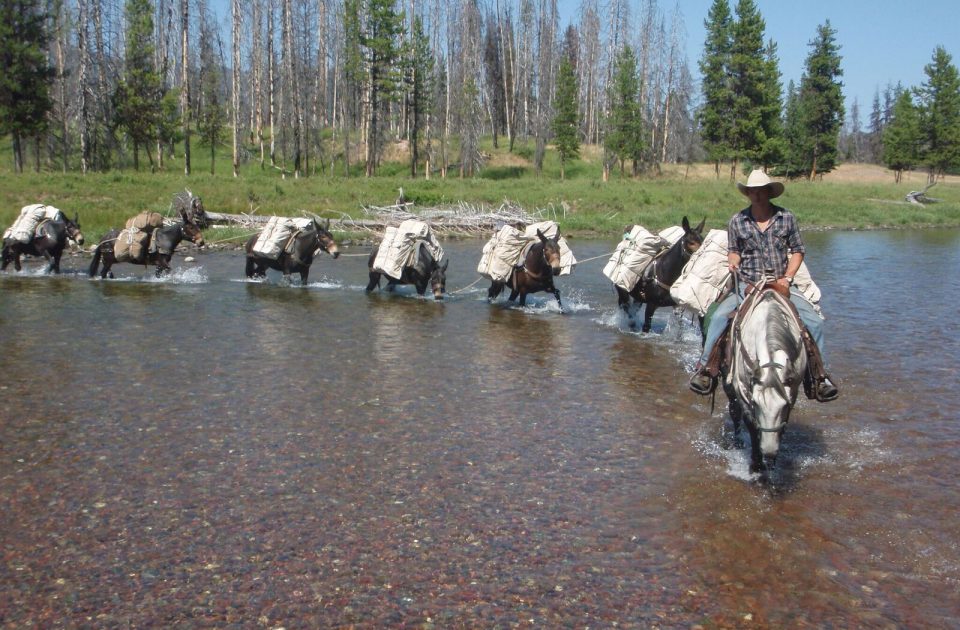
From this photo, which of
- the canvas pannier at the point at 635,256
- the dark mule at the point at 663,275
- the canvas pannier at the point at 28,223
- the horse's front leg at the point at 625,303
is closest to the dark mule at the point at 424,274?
the horse's front leg at the point at 625,303

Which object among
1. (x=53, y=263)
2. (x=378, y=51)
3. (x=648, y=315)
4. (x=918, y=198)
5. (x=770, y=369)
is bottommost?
(x=648, y=315)

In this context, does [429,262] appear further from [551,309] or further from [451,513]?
[451,513]

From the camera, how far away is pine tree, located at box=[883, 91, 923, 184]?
64.8 meters

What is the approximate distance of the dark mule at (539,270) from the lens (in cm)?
1487

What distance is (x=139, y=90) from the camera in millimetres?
45406

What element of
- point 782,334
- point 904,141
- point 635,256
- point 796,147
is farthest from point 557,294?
point 904,141

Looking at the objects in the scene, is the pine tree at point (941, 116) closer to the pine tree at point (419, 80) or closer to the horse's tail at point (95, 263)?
the pine tree at point (419, 80)

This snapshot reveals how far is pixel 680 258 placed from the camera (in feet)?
41.7

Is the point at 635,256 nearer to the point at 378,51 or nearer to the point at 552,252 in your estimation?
the point at 552,252

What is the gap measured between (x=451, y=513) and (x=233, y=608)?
191 centimetres

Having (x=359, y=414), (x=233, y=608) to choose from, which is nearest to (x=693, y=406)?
(x=359, y=414)

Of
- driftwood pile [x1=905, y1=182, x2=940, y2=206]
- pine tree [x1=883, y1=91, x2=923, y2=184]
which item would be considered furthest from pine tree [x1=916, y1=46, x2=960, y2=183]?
driftwood pile [x1=905, y1=182, x2=940, y2=206]

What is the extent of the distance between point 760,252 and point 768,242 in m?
0.11

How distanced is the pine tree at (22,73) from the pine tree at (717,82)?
143ft
